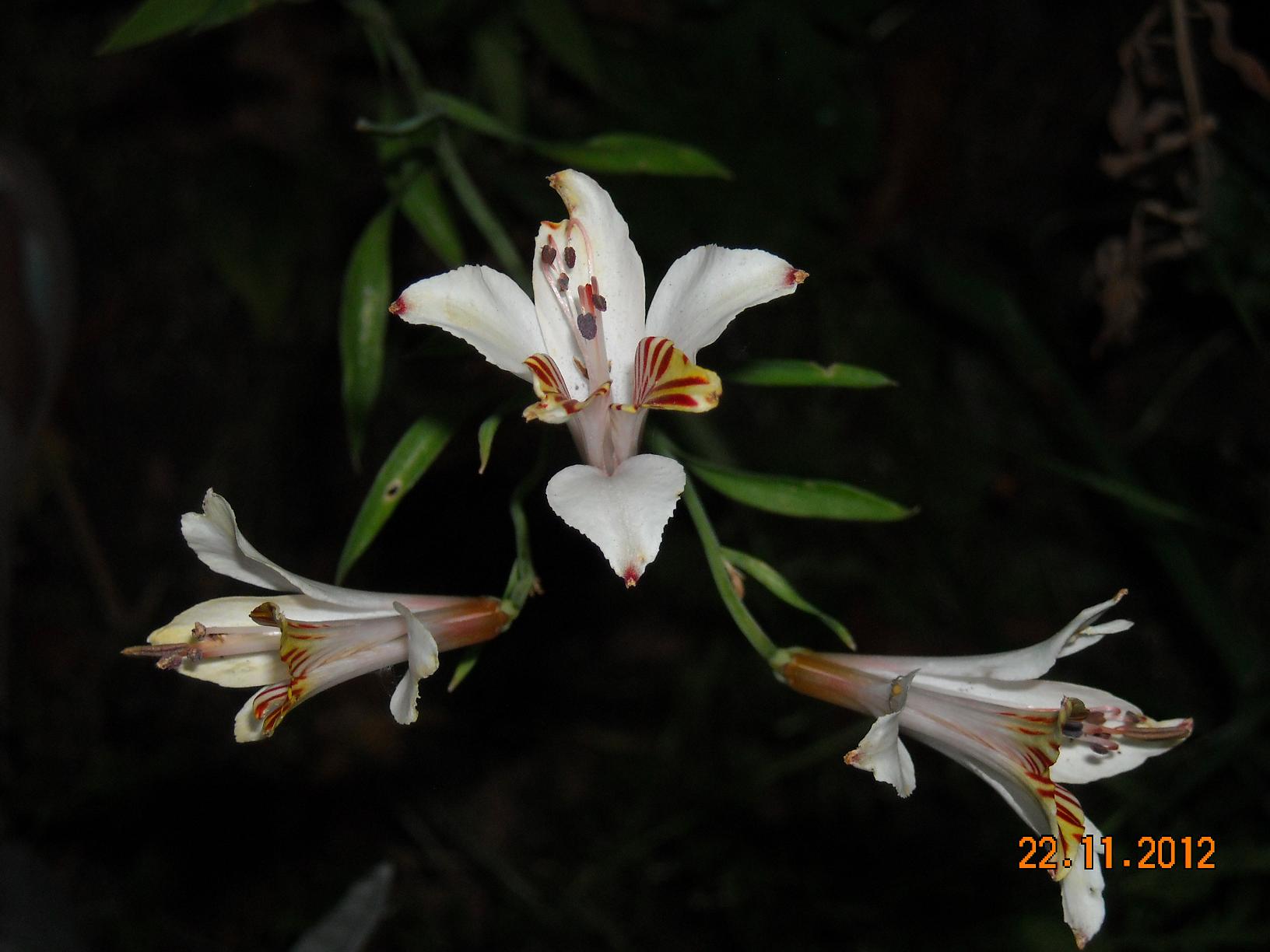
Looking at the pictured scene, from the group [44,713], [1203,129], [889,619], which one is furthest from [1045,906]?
[44,713]

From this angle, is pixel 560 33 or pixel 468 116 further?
pixel 560 33

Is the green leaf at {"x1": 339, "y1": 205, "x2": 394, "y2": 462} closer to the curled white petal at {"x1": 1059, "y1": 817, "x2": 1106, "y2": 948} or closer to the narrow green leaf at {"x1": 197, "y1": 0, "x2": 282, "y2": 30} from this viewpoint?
the narrow green leaf at {"x1": 197, "y1": 0, "x2": 282, "y2": 30}

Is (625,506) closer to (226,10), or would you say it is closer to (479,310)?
(479,310)

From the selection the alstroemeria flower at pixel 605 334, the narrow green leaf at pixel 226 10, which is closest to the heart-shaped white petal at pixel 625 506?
the alstroemeria flower at pixel 605 334

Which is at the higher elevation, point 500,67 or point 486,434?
point 500,67

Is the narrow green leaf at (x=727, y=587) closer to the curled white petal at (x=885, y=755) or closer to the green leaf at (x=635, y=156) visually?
the curled white petal at (x=885, y=755)

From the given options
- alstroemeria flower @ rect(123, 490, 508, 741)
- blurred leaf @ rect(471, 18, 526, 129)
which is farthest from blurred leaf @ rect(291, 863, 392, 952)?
blurred leaf @ rect(471, 18, 526, 129)

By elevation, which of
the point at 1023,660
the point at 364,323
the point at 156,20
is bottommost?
the point at 1023,660

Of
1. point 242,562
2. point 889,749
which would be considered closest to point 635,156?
point 242,562
